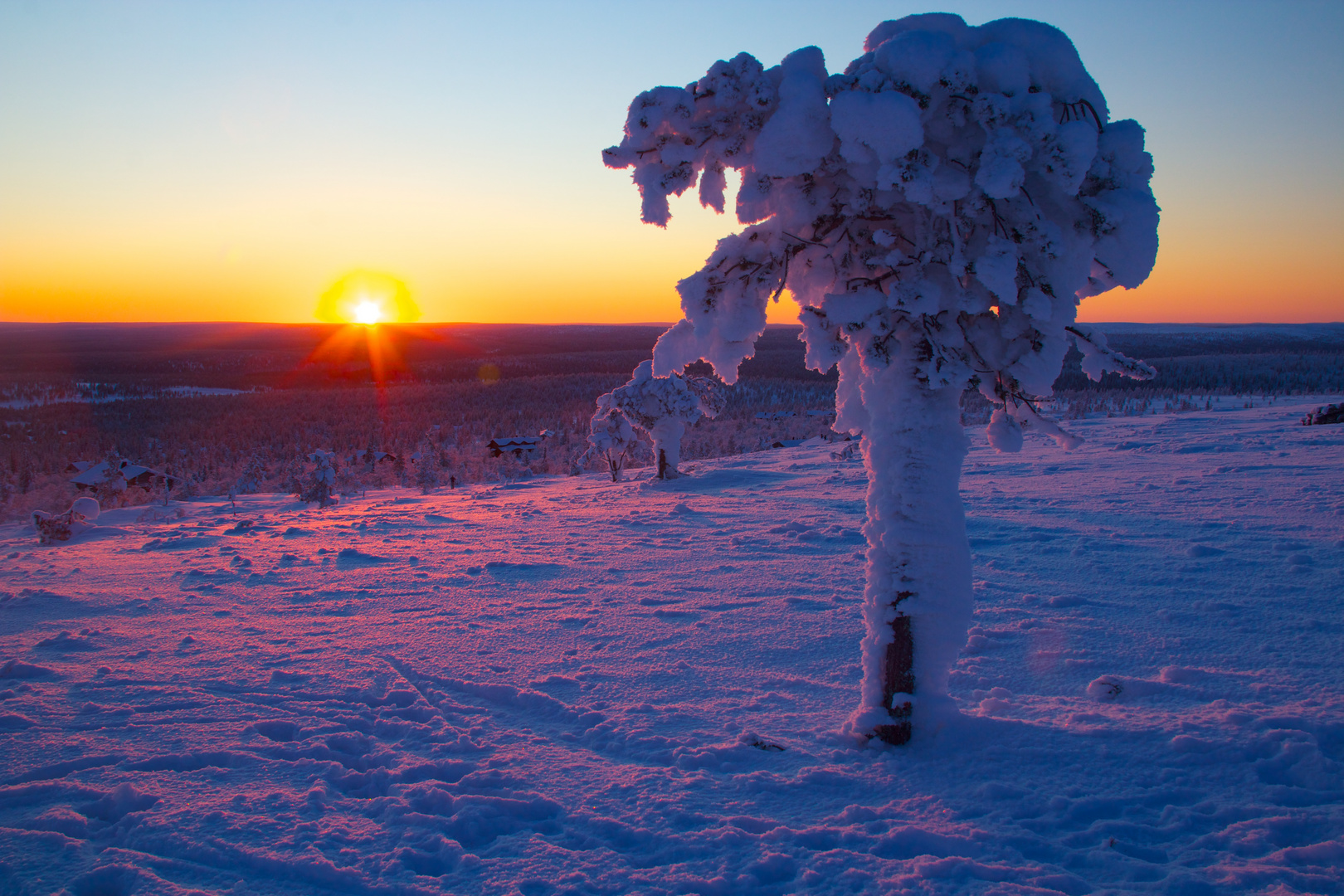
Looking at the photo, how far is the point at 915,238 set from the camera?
3.01 meters

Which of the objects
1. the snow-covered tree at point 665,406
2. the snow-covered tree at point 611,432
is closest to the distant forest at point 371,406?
the snow-covered tree at point 611,432

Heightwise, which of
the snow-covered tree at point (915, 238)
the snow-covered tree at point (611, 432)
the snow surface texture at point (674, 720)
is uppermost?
the snow-covered tree at point (915, 238)

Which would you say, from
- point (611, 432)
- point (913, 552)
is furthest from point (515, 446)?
point (913, 552)

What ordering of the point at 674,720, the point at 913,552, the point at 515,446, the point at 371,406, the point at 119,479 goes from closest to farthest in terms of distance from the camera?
the point at 913,552 → the point at 674,720 → the point at 119,479 → the point at 515,446 → the point at 371,406

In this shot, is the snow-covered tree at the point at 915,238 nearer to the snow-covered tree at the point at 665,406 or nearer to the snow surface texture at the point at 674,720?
the snow surface texture at the point at 674,720

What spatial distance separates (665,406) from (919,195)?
967 cm

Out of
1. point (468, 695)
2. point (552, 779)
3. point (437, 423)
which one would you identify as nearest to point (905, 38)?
point (552, 779)

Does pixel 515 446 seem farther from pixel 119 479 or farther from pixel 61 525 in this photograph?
pixel 61 525

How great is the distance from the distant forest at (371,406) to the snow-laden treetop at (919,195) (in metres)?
13.8

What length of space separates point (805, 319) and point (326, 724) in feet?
10.8

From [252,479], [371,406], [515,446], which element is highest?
[371,406]

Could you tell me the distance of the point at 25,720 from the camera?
3557 millimetres

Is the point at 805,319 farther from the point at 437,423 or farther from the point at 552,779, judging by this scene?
the point at 437,423

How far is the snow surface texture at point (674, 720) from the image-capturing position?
249 centimetres
